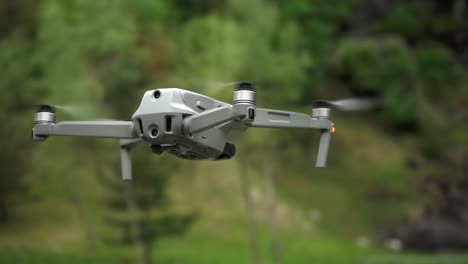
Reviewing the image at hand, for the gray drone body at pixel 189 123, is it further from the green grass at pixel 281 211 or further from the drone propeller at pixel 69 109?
the green grass at pixel 281 211

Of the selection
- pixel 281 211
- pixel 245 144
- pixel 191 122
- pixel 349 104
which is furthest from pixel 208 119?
pixel 281 211

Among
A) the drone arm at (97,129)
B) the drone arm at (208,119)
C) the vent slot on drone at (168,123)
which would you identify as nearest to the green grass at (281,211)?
the drone arm at (97,129)

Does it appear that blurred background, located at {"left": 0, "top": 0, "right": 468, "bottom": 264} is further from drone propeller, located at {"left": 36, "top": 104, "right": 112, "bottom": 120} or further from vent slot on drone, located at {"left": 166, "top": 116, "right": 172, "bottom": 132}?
vent slot on drone, located at {"left": 166, "top": 116, "right": 172, "bottom": 132}

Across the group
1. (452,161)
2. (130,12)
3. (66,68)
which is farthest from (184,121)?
(452,161)

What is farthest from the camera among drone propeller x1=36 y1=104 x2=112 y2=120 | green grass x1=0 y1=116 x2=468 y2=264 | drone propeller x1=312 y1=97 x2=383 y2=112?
green grass x1=0 y1=116 x2=468 y2=264

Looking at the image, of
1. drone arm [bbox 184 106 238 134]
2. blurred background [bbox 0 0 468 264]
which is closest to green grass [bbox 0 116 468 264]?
blurred background [bbox 0 0 468 264]

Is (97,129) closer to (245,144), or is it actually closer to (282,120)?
(282,120)
